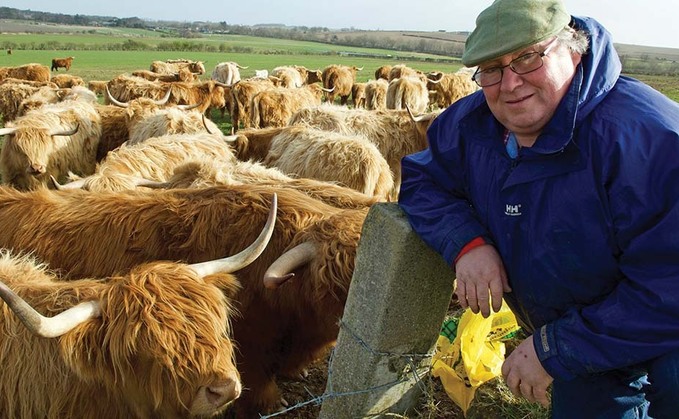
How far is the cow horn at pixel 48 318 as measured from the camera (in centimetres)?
201

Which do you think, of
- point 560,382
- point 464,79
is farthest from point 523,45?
point 464,79

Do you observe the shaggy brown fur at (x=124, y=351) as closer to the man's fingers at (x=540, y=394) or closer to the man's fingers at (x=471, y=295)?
the man's fingers at (x=471, y=295)

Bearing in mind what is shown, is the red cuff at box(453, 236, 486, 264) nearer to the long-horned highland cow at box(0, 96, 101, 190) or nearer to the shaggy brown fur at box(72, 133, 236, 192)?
the shaggy brown fur at box(72, 133, 236, 192)

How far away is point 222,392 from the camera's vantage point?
2.46 m

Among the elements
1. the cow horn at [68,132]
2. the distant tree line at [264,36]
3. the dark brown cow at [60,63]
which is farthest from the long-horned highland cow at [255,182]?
the distant tree line at [264,36]

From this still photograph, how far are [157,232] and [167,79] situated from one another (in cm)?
2191

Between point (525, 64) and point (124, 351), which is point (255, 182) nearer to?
point (124, 351)

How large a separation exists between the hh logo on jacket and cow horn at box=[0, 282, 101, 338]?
1.80m

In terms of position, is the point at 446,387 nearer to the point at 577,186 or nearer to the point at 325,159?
the point at 577,186

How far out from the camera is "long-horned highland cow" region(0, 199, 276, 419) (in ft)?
7.94

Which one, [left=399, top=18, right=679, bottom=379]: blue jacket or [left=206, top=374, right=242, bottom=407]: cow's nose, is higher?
[left=399, top=18, right=679, bottom=379]: blue jacket

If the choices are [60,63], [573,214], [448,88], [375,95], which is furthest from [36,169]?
[60,63]

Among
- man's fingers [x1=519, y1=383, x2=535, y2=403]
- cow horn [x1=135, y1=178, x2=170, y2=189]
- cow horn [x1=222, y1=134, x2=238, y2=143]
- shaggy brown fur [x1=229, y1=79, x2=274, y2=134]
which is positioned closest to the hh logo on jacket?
man's fingers [x1=519, y1=383, x2=535, y2=403]

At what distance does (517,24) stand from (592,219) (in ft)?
2.23
